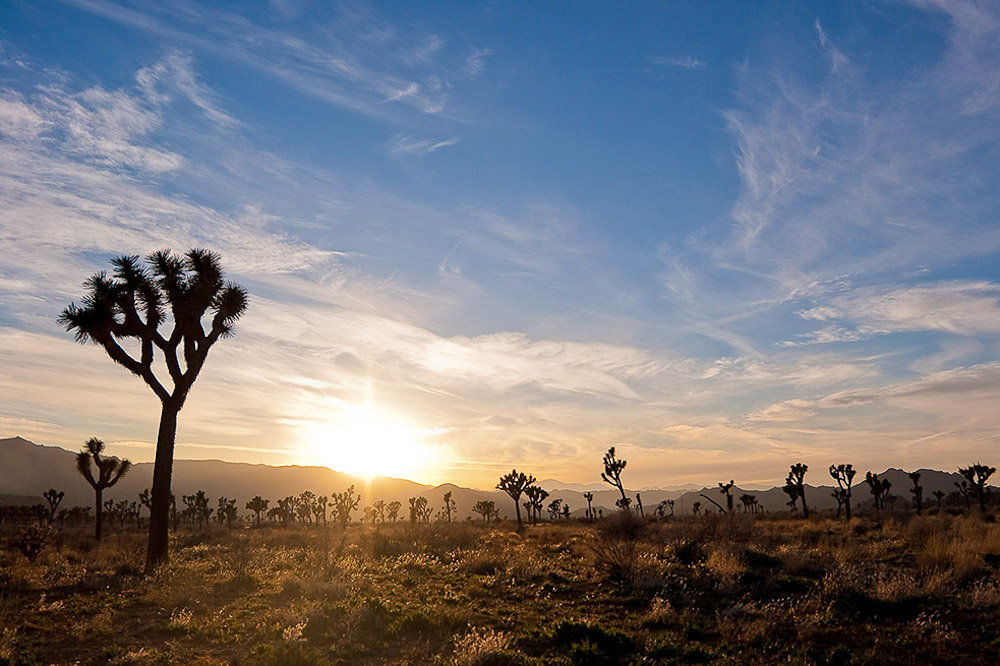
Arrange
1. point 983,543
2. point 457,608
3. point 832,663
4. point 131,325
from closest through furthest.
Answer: point 832,663 → point 457,608 → point 983,543 → point 131,325

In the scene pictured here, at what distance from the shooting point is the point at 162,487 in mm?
20109

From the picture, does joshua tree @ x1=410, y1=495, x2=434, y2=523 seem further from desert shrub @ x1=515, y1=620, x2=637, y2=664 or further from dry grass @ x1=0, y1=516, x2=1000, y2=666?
desert shrub @ x1=515, y1=620, x2=637, y2=664

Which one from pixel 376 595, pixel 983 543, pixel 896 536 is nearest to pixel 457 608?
pixel 376 595

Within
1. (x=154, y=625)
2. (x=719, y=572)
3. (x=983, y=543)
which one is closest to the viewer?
(x=154, y=625)

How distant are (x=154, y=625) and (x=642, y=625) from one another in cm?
991

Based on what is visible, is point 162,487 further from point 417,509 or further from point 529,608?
point 417,509

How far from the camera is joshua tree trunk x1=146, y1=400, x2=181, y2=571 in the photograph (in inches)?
773

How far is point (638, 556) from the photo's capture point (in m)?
19.0

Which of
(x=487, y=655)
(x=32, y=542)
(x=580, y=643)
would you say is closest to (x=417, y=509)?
(x=32, y=542)

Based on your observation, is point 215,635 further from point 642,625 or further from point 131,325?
point 131,325

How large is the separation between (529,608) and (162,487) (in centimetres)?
1394

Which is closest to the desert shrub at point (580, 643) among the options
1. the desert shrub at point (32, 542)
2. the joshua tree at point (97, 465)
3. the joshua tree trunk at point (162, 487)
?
the joshua tree trunk at point (162, 487)

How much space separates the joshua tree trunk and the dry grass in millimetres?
740

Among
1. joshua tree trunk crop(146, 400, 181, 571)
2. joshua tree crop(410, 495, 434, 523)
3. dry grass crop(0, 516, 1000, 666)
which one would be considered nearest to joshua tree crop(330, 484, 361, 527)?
joshua tree crop(410, 495, 434, 523)
